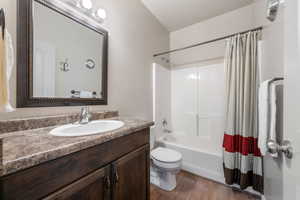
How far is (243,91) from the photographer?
1.53 meters

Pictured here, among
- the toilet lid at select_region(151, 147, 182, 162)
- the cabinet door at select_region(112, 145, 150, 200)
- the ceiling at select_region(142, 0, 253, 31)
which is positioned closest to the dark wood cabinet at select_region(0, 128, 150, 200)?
the cabinet door at select_region(112, 145, 150, 200)

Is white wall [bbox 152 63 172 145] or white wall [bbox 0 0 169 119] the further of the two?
white wall [bbox 152 63 172 145]

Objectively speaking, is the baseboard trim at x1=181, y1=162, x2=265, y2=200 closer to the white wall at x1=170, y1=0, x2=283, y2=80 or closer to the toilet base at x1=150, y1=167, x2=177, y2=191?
the toilet base at x1=150, y1=167, x2=177, y2=191

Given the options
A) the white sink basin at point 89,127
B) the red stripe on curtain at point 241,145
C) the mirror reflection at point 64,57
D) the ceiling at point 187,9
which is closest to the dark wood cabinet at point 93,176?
the white sink basin at point 89,127

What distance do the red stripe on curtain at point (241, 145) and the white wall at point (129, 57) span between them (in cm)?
112

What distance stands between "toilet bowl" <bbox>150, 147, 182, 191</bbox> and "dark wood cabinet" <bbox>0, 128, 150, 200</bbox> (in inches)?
18.2

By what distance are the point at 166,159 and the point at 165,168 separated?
98mm

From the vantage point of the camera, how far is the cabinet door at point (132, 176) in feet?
2.69

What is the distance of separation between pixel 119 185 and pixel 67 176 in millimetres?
388

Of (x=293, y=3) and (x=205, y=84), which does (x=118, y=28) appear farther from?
(x=205, y=84)

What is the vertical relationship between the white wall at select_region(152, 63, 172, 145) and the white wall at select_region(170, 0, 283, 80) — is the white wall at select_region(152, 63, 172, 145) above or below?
below

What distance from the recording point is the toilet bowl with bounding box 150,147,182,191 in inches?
59.4

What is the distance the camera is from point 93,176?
673mm

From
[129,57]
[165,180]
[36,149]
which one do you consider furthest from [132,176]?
[129,57]
